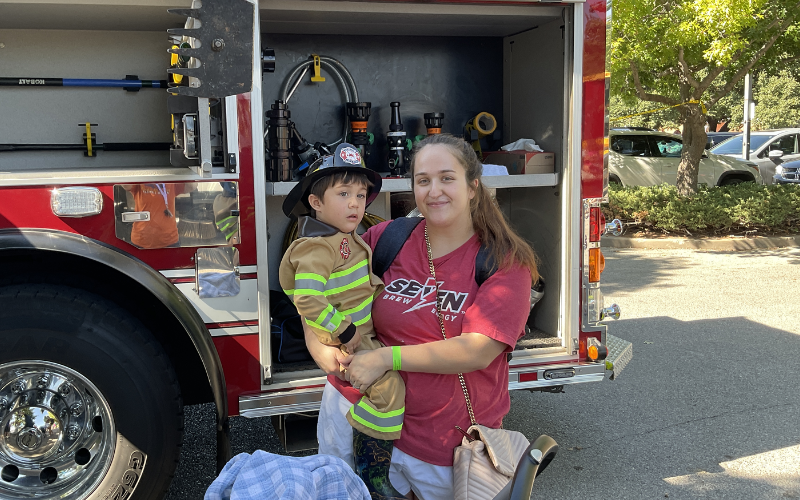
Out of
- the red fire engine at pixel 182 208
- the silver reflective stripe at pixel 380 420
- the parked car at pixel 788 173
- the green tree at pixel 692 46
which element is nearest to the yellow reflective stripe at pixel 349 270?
the silver reflective stripe at pixel 380 420

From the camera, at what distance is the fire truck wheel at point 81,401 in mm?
2711

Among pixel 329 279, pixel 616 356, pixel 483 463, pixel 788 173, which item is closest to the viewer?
pixel 483 463

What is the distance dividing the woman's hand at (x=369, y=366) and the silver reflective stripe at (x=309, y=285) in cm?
24

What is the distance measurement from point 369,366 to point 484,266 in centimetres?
45

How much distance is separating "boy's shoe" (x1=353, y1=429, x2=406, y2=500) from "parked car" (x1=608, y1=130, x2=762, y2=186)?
14.0 m

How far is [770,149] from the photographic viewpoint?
1730cm

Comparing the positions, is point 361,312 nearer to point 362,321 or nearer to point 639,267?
point 362,321

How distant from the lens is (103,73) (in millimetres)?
3930

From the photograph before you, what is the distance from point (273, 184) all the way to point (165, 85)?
1178 mm

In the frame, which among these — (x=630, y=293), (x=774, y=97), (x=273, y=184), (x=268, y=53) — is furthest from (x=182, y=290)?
(x=774, y=97)

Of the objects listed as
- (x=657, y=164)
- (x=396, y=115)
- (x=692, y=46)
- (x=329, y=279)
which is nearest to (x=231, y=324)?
(x=329, y=279)

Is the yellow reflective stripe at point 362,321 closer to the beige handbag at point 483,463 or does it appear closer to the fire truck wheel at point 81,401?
the beige handbag at point 483,463

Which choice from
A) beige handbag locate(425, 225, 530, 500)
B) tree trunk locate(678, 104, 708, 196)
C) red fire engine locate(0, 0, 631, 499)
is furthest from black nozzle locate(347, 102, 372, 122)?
tree trunk locate(678, 104, 708, 196)

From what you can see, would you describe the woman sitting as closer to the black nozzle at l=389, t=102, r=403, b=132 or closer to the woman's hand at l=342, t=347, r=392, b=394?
the woman's hand at l=342, t=347, r=392, b=394
